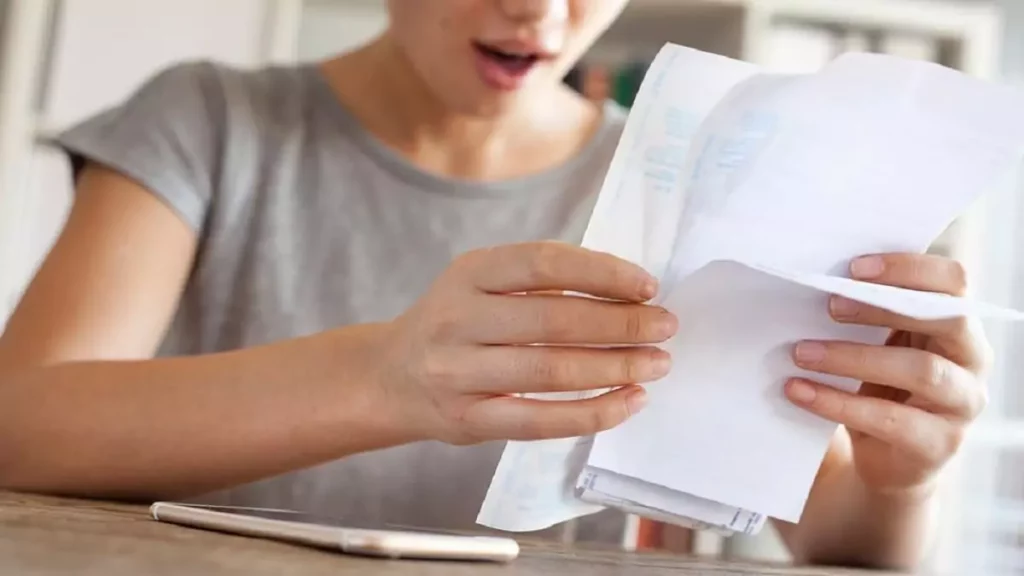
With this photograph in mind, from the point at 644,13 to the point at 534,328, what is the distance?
4.66 ft

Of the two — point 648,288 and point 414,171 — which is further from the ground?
point 414,171

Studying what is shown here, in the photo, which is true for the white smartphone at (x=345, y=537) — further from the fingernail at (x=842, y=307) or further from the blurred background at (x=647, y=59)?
the blurred background at (x=647, y=59)

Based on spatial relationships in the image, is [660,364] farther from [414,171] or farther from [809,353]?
[414,171]

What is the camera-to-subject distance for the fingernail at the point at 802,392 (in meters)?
0.57

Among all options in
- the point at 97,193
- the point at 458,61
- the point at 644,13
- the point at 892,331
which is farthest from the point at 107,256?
the point at 644,13

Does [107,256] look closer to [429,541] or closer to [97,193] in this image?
[97,193]

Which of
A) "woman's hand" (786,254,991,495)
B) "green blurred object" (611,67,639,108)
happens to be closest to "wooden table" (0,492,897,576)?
"woman's hand" (786,254,991,495)

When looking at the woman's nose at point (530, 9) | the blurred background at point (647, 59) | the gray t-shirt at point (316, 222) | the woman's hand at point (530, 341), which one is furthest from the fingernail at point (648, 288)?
the blurred background at point (647, 59)

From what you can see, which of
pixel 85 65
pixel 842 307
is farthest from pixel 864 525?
pixel 85 65

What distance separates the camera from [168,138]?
0.83 meters

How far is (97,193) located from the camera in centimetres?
78

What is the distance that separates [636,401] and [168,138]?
506mm

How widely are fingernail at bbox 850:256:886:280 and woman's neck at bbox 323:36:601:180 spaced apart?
1.42 feet

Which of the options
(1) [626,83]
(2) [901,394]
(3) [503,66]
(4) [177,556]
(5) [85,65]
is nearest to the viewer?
(4) [177,556]
